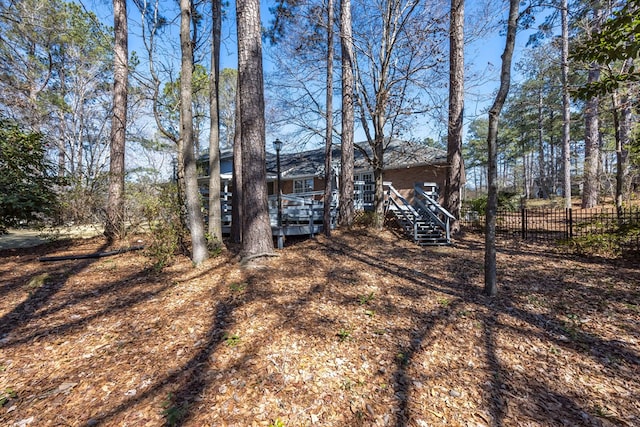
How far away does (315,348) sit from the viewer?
3033 mm

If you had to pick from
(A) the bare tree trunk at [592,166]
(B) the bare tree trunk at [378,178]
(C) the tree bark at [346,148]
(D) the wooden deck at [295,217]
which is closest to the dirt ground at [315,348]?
(D) the wooden deck at [295,217]

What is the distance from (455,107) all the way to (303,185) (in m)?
9.49

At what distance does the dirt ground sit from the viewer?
2.28m

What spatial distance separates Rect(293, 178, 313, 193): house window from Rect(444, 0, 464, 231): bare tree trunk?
837 cm

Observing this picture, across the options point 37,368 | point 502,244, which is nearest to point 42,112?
point 37,368

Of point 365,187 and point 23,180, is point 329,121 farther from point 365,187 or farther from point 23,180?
point 23,180

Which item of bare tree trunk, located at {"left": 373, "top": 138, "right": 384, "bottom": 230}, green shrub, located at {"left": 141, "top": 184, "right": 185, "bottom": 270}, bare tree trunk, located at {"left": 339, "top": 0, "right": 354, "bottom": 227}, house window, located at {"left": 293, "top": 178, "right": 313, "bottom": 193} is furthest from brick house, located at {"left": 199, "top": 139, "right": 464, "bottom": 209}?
green shrub, located at {"left": 141, "top": 184, "right": 185, "bottom": 270}

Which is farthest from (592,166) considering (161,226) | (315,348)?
(161,226)

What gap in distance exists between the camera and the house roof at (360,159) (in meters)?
12.4

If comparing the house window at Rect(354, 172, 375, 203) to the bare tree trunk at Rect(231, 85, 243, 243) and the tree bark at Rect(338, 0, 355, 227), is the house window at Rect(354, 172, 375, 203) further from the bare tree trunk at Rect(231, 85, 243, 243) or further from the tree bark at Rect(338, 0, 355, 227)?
the bare tree trunk at Rect(231, 85, 243, 243)

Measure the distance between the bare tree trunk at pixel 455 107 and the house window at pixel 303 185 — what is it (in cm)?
A: 837

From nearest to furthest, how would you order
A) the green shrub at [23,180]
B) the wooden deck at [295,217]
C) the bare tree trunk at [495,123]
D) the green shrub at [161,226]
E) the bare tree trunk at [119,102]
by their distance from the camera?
1. the bare tree trunk at [495,123]
2. the green shrub at [161,226]
3. the green shrub at [23,180]
4. the bare tree trunk at [119,102]
5. the wooden deck at [295,217]

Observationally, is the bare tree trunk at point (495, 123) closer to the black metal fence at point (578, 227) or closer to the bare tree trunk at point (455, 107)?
the black metal fence at point (578, 227)

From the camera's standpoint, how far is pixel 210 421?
6.95 ft
